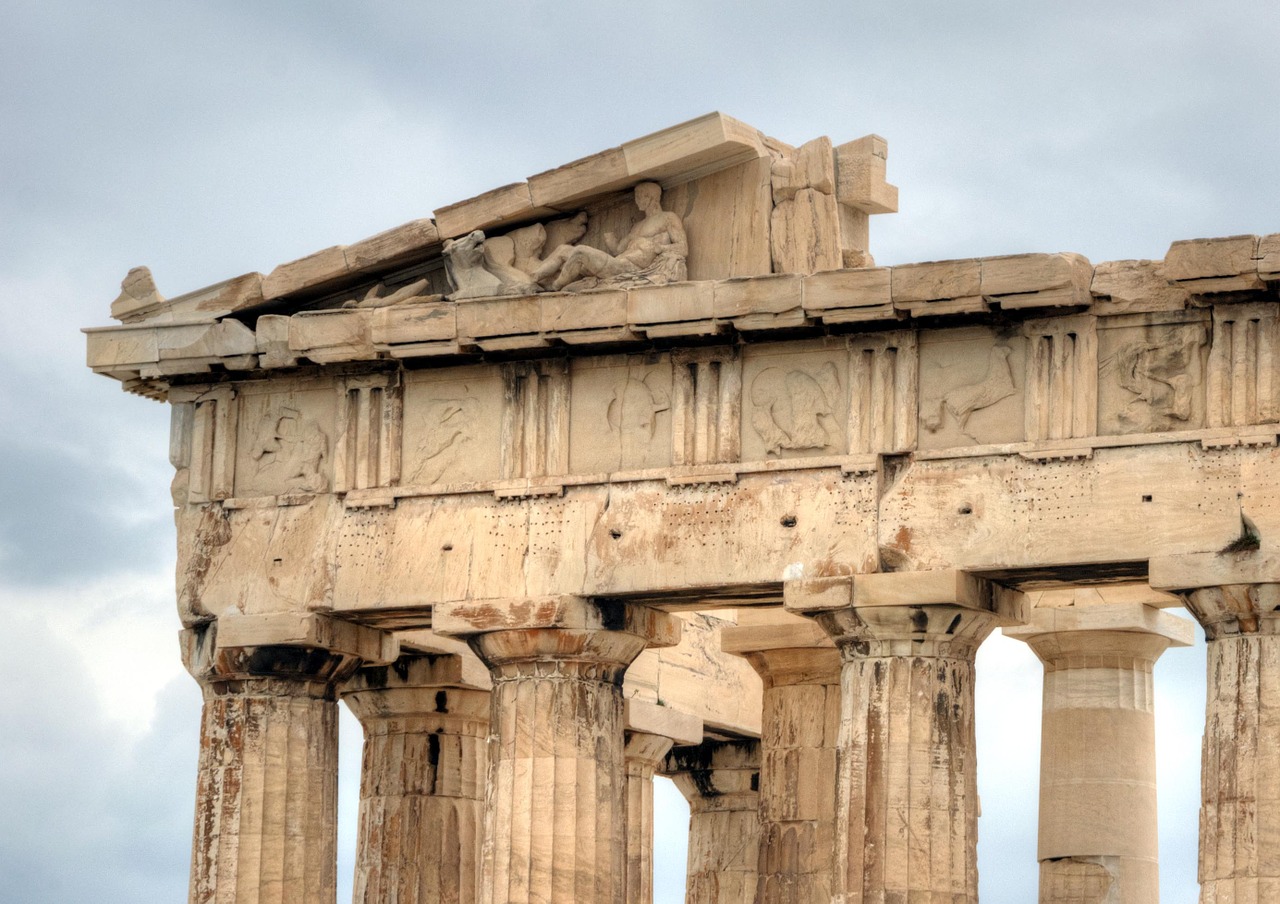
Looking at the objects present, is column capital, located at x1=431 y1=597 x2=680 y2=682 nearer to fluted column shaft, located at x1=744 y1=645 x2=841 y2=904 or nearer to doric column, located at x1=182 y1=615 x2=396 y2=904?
doric column, located at x1=182 y1=615 x2=396 y2=904

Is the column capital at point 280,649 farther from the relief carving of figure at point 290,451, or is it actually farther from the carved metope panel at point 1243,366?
the carved metope panel at point 1243,366

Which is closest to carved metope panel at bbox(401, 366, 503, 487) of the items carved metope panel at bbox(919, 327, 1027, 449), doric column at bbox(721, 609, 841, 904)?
carved metope panel at bbox(919, 327, 1027, 449)

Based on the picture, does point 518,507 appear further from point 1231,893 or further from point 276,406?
point 1231,893

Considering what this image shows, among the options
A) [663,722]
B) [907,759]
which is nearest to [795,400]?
[907,759]

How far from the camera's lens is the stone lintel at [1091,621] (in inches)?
1340

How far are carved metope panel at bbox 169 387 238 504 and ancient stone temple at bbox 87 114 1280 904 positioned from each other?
0.15ft

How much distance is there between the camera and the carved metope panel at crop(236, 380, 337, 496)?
32.0 meters

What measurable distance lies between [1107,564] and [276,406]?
8.77 meters

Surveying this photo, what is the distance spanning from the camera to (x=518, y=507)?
30.8 metres

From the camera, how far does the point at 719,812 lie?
131 ft

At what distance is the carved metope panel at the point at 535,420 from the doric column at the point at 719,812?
9.82m

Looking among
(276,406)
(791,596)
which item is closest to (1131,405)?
(791,596)

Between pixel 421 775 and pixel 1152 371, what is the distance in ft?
33.4

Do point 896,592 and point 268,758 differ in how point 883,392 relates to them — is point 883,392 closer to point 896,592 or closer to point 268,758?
point 896,592
